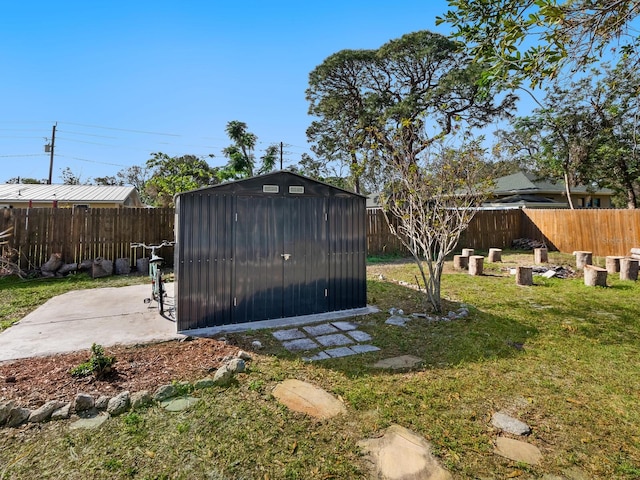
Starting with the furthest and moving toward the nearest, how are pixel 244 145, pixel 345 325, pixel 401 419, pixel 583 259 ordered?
pixel 244 145
pixel 583 259
pixel 345 325
pixel 401 419

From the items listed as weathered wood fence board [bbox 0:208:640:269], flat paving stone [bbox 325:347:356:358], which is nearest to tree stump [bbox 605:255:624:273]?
weathered wood fence board [bbox 0:208:640:269]

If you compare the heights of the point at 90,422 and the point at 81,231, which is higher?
the point at 81,231

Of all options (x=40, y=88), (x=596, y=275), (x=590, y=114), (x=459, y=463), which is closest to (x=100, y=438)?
(x=459, y=463)

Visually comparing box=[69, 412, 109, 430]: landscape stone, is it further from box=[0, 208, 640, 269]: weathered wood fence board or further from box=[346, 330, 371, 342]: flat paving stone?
box=[0, 208, 640, 269]: weathered wood fence board

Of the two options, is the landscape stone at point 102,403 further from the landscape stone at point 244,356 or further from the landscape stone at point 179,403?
the landscape stone at point 244,356

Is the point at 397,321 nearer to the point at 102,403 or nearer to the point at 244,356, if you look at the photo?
the point at 244,356

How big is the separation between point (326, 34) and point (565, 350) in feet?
27.3

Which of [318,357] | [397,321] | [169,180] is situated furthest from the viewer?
[169,180]

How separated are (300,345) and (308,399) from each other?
117 cm

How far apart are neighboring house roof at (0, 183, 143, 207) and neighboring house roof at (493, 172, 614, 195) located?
1971 centimetres

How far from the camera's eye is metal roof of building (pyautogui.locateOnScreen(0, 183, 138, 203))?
13500mm

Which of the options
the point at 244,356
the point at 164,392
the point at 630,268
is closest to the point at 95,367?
the point at 164,392

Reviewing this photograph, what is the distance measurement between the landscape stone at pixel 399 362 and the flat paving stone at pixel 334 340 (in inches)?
24.3

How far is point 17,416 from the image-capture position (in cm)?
224
